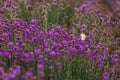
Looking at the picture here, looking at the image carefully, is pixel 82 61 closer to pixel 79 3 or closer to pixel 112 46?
pixel 112 46

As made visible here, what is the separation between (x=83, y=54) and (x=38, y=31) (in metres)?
0.61

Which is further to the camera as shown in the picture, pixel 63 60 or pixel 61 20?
pixel 61 20

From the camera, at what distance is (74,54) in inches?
115

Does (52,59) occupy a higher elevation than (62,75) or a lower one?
higher

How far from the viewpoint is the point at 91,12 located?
200 inches

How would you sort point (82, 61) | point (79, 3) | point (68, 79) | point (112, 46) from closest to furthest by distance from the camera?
1. point (68, 79)
2. point (82, 61)
3. point (112, 46)
4. point (79, 3)

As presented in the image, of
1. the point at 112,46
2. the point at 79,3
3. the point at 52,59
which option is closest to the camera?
the point at 52,59

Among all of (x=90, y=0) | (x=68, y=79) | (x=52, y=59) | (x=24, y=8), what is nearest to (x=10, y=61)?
(x=52, y=59)

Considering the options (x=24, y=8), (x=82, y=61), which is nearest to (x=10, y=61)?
(x=82, y=61)

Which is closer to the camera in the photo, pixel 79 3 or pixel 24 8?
pixel 24 8

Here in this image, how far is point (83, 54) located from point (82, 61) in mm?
153

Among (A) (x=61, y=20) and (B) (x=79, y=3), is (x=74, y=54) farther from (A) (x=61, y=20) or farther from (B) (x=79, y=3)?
(B) (x=79, y=3)

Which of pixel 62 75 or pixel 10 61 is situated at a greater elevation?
pixel 10 61

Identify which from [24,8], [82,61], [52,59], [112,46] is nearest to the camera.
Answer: [52,59]
